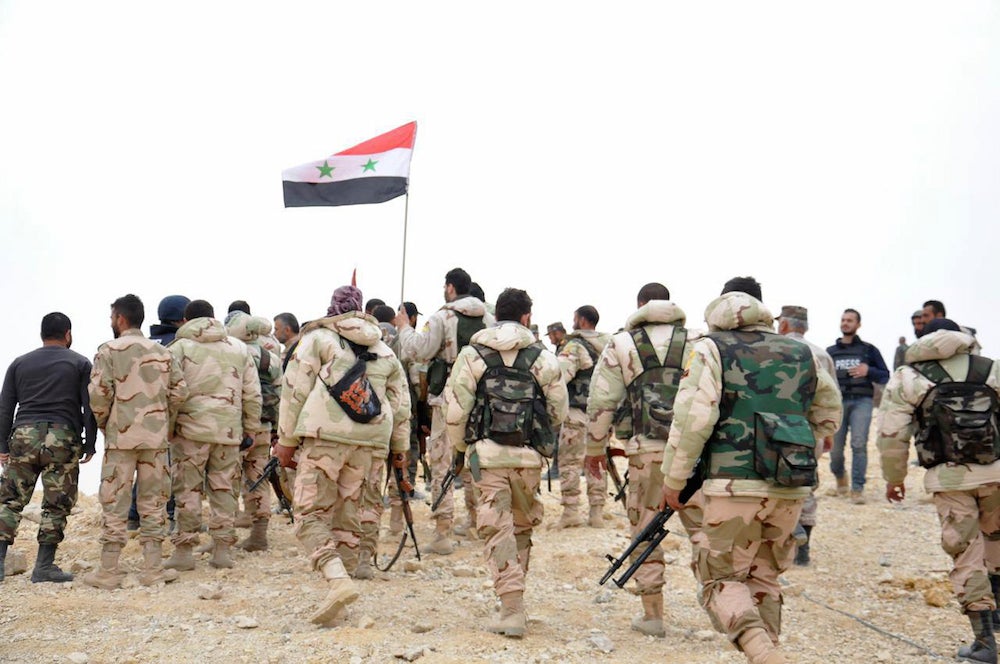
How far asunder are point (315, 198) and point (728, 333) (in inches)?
251

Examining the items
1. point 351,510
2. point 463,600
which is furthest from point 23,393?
point 463,600

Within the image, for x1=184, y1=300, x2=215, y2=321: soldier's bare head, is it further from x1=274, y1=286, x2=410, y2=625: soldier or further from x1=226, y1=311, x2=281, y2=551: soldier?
x1=274, y1=286, x2=410, y2=625: soldier

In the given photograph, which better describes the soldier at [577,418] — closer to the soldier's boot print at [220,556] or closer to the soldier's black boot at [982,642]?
the soldier's boot print at [220,556]

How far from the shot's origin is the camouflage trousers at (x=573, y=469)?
9.62 m

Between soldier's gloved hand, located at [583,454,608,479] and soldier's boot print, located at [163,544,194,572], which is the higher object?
soldier's gloved hand, located at [583,454,608,479]

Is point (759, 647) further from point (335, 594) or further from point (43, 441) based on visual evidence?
point (43, 441)

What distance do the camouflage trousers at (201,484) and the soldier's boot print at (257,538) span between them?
71 cm

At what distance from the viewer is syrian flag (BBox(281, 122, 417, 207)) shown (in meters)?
9.32

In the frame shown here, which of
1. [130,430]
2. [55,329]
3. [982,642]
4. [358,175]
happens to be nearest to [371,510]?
[130,430]

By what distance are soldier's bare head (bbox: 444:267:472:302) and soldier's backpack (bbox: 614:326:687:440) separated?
267 cm

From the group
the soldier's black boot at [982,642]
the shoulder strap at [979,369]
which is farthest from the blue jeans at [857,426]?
the soldier's black boot at [982,642]

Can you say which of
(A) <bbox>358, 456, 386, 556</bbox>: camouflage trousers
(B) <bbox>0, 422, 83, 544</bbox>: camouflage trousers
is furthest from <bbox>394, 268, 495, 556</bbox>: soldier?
(B) <bbox>0, 422, 83, 544</bbox>: camouflage trousers

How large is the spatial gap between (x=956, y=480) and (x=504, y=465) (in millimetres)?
3215

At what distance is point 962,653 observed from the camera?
5605 millimetres
